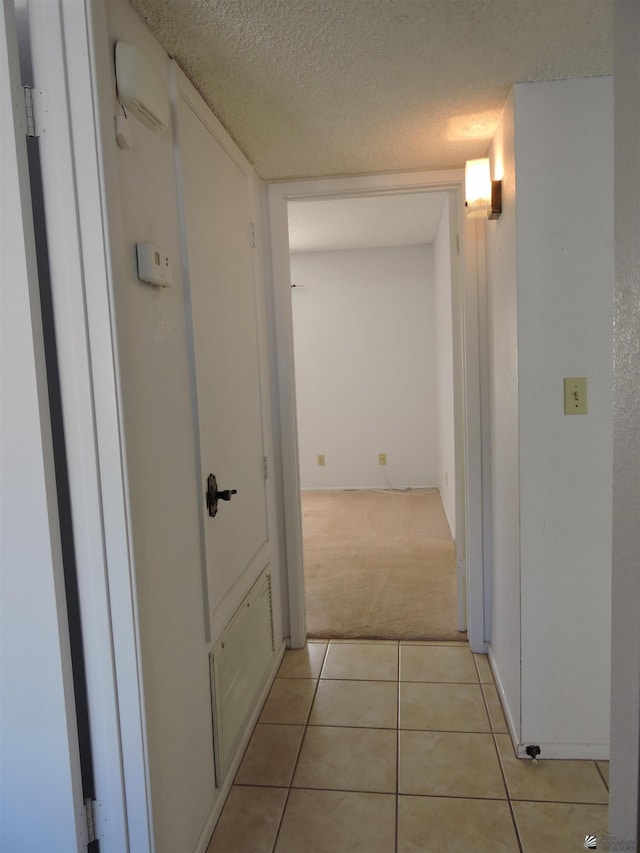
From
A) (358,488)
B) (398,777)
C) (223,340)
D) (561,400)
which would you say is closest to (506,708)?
(398,777)

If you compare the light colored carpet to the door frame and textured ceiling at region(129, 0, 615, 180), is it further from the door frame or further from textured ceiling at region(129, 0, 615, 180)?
textured ceiling at region(129, 0, 615, 180)

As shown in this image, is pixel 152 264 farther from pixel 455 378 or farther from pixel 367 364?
pixel 367 364

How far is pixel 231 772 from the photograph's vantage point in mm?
1889

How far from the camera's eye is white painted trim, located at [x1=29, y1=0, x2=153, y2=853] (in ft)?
3.77

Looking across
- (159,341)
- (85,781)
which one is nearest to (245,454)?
(159,341)

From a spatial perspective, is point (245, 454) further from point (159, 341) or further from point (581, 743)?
point (581, 743)

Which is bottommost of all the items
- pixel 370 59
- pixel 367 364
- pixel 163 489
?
pixel 163 489

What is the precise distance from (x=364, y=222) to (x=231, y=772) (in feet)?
13.0

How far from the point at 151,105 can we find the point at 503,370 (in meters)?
1.42

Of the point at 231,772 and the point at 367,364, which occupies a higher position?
the point at 367,364

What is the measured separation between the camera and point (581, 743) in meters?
1.93

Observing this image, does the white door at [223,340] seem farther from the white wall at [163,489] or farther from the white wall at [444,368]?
the white wall at [444,368]

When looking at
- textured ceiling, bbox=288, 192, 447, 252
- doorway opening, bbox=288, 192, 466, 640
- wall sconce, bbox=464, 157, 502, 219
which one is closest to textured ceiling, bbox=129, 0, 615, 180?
wall sconce, bbox=464, 157, 502, 219

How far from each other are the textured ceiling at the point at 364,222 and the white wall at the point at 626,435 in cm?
278
